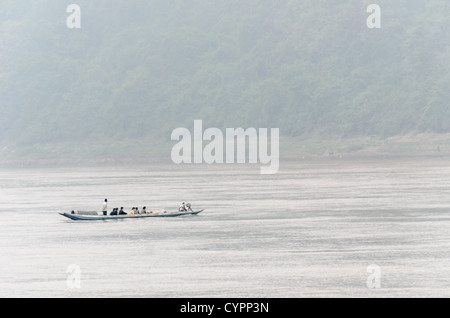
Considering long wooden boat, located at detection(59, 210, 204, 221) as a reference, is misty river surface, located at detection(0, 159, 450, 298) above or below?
below

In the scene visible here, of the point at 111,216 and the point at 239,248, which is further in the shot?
the point at 111,216

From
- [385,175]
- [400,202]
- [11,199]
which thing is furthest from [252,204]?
[385,175]

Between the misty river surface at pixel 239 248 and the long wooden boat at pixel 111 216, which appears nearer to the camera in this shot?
the misty river surface at pixel 239 248

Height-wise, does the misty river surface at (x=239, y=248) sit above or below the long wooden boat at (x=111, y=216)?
below

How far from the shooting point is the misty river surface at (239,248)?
44906 mm

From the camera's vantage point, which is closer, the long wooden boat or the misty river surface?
the misty river surface

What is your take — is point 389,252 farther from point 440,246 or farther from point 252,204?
point 252,204

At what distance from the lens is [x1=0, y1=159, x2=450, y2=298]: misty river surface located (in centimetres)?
4491

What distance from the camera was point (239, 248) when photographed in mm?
57000

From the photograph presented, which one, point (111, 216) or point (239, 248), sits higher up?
point (111, 216)
